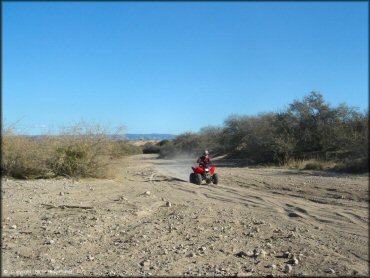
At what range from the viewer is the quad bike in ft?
58.6

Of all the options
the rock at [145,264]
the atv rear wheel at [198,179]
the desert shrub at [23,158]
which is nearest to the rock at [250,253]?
the rock at [145,264]

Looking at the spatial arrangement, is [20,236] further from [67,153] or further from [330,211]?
[67,153]

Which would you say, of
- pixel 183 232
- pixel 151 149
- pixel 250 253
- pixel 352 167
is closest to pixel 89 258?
pixel 183 232

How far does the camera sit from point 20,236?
8.28 meters

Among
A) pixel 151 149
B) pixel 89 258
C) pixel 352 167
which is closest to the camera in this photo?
pixel 89 258

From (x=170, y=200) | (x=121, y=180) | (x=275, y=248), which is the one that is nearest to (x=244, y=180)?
(x=121, y=180)

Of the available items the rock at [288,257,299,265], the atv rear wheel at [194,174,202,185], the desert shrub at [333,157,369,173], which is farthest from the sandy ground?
the desert shrub at [333,157,369,173]

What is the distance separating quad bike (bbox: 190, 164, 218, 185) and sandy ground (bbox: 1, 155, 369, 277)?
118 inches

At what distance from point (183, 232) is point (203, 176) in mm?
9561

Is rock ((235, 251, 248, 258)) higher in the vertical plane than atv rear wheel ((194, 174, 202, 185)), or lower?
lower

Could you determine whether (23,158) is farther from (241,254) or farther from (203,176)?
(241,254)

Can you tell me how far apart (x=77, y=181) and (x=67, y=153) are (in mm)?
1674

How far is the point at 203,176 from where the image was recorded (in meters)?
18.3

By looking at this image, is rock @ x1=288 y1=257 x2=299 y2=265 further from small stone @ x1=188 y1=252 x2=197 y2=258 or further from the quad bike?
the quad bike
